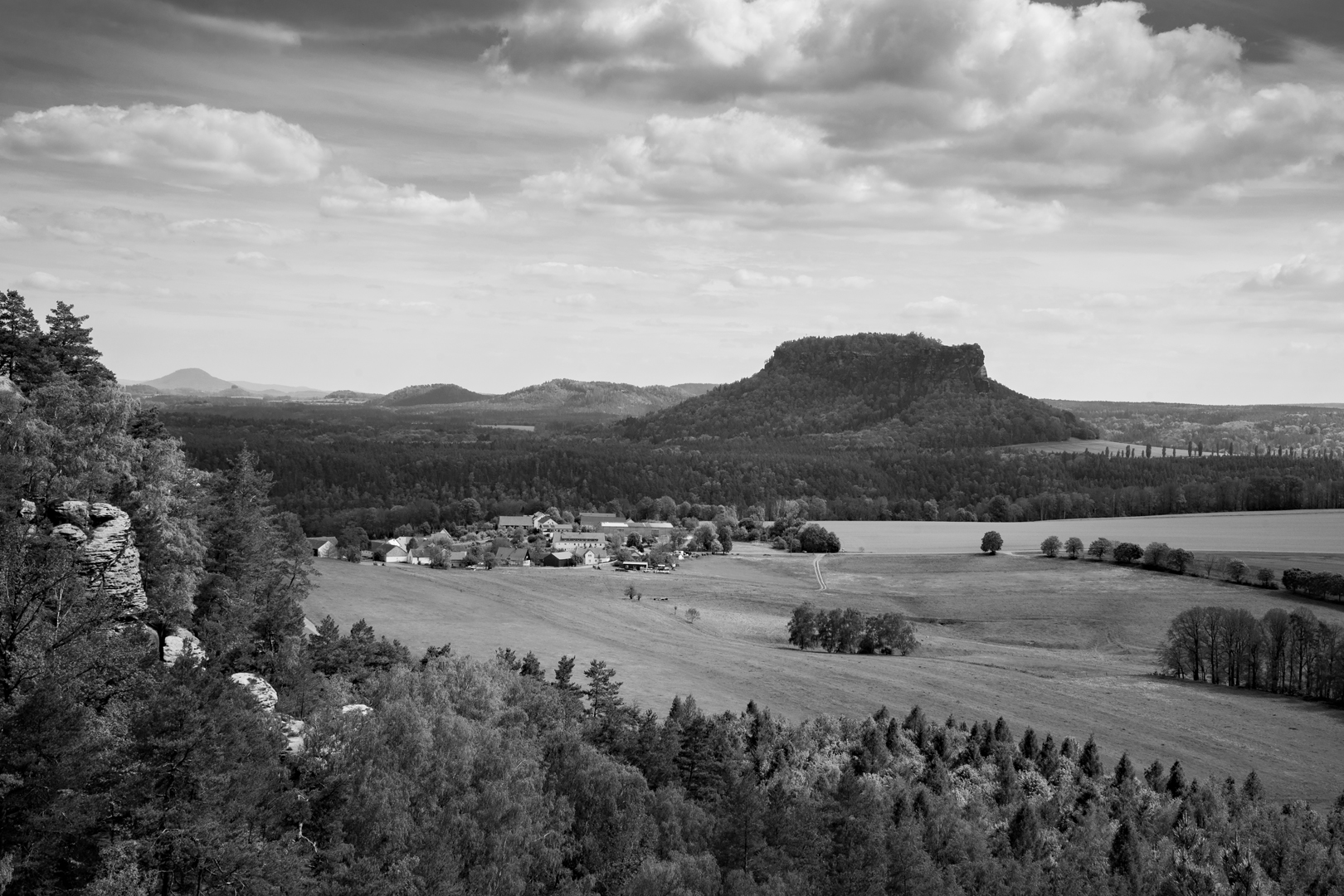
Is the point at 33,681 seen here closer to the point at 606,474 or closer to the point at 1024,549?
the point at 1024,549

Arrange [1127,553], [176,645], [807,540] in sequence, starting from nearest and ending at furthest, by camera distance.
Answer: [176,645] < [1127,553] < [807,540]

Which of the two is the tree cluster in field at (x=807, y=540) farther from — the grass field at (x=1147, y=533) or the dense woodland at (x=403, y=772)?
the dense woodland at (x=403, y=772)

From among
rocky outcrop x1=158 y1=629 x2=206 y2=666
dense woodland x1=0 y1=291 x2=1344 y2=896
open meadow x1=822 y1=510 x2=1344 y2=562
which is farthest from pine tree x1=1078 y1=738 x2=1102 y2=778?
open meadow x1=822 y1=510 x2=1344 y2=562

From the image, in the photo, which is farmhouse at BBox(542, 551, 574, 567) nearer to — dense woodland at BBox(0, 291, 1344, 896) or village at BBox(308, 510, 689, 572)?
village at BBox(308, 510, 689, 572)

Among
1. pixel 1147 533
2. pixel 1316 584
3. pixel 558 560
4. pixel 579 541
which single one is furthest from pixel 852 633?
pixel 1147 533

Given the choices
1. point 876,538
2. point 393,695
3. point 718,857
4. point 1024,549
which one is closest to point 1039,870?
point 718,857

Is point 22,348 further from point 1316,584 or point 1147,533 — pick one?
point 1147,533
